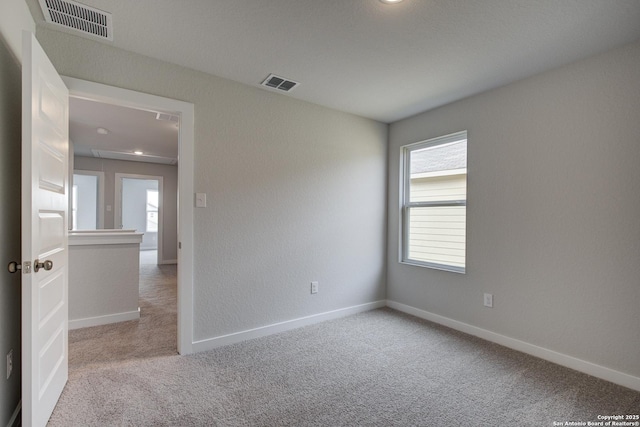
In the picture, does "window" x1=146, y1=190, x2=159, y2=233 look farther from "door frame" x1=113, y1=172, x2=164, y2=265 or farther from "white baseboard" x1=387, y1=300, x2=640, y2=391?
"white baseboard" x1=387, y1=300, x2=640, y2=391

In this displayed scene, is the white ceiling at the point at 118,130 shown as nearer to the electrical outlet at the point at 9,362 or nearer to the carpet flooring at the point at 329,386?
the carpet flooring at the point at 329,386

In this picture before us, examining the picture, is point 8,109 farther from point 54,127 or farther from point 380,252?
point 380,252

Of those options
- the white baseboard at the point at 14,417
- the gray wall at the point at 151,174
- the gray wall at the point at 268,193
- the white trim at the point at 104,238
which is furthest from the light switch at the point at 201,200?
the gray wall at the point at 151,174

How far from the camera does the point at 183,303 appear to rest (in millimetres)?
2564

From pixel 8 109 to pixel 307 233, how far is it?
2383mm

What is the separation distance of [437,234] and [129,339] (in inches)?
129

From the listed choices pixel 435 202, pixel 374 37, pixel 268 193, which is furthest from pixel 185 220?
pixel 435 202

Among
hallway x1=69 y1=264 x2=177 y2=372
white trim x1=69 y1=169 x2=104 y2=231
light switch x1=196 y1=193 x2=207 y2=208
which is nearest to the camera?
hallway x1=69 y1=264 x2=177 y2=372

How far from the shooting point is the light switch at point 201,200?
2.64 meters

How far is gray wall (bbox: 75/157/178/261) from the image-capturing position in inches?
267

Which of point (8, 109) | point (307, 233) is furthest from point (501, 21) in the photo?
point (8, 109)

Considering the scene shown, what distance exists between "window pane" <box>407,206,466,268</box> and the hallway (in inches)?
108

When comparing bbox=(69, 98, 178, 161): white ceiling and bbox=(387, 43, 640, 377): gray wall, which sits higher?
bbox=(69, 98, 178, 161): white ceiling

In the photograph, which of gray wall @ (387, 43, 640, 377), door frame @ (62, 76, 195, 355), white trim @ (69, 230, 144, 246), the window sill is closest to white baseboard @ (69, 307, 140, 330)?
white trim @ (69, 230, 144, 246)
